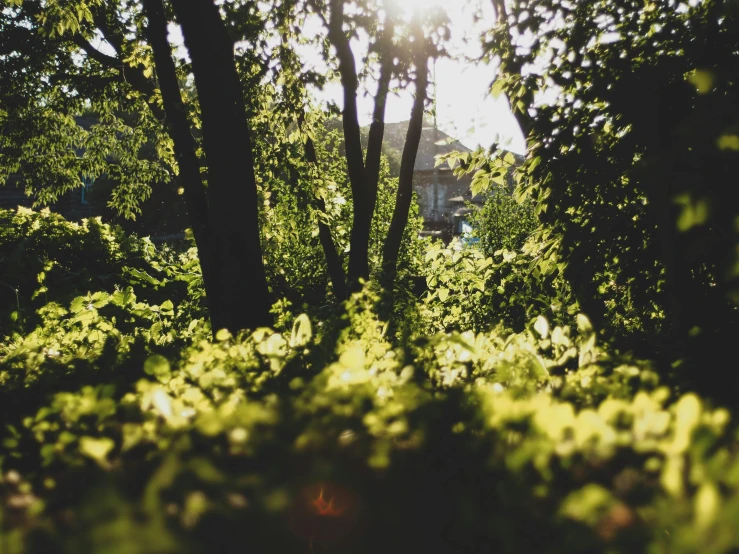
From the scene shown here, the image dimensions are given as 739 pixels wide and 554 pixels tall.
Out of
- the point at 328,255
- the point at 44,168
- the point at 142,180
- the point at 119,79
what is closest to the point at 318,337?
the point at 328,255

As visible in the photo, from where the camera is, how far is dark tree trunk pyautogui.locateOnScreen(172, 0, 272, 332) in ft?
14.6

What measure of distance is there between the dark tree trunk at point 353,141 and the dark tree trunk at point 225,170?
1883 millimetres

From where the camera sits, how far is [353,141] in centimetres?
709

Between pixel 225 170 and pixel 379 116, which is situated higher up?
pixel 379 116

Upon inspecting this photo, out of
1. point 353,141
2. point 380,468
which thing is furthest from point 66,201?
point 380,468

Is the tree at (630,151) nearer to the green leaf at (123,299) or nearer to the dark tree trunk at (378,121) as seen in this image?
the dark tree trunk at (378,121)

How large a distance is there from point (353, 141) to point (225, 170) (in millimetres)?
2914

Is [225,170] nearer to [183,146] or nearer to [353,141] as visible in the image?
[183,146]

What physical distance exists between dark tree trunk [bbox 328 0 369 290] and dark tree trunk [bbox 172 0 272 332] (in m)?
1.88

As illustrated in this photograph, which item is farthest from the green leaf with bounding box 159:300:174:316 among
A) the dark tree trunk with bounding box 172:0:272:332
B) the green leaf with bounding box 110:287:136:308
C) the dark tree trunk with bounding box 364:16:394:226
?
the dark tree trunk with bounding box 364:16:394:226

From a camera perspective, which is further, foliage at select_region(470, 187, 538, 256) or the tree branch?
foliage at select_region(470, 187, 538, 256)

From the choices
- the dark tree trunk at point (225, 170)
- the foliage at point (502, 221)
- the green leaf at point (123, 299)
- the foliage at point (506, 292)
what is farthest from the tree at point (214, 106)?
the foliage at point (502, 221)

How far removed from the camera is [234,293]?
448 centimetres

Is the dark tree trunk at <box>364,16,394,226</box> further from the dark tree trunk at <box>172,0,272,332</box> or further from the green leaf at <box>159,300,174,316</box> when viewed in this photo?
the green leaf at <box>159,300,174,316</box>
